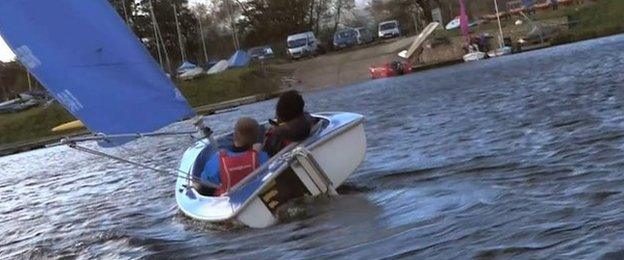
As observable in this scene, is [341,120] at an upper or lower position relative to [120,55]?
lower

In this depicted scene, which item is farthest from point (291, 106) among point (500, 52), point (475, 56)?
point (500, 52)

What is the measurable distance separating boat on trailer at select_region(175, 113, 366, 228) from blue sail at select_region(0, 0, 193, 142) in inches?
45.0

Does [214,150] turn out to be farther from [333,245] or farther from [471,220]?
[471,220]

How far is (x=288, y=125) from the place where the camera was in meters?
11.1

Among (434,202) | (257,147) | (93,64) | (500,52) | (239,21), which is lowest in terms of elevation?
(500,52)

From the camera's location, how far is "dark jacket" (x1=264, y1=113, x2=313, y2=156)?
36.0ft

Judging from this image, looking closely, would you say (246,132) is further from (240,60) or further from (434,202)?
(240,60)

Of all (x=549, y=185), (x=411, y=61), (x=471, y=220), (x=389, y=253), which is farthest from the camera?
(x=411, y=61)

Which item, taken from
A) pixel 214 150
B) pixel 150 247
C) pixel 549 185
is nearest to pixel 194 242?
pixel 150 247

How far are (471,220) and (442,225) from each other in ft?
0.92

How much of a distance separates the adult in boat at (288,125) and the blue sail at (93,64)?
112cm

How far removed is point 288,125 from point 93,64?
2389 millimetres

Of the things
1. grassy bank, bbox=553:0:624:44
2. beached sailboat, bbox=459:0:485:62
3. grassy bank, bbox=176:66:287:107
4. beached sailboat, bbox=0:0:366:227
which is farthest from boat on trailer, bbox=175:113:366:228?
grassy bank, bbox=553:0:624:44

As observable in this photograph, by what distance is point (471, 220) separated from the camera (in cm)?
880
